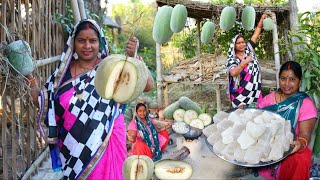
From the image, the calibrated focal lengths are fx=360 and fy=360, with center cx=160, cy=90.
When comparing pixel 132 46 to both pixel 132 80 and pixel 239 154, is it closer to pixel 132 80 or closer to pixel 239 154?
pixel 132 80

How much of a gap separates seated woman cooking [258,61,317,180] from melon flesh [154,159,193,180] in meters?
0.84

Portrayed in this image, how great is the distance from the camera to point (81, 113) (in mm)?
2186

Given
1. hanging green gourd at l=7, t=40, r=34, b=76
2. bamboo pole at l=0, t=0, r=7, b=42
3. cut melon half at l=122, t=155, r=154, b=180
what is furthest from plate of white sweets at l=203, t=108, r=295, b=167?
bamboo pole at l=0, t=0, r=7, b=42

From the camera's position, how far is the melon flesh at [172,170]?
246cm

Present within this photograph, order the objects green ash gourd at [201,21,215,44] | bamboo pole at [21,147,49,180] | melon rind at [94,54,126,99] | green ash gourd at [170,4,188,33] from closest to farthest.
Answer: melon rind at [94,54,126,99]
bamboo pole at [21,147,49,180]
green ash gourd at [170,4,188,33]
green ash gourd at [201,21,215,44]

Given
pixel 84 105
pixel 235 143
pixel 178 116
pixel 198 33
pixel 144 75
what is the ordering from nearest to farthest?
1. pixel 144 75
2. pixel 84 105
3. pixel 235 143
4. pixel 178 116
5. pixel 198 33

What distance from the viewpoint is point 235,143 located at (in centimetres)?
301

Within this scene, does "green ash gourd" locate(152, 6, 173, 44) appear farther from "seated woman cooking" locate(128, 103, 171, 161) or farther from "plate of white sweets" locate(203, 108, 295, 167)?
"plate of white sweets" locate(203, 108, 295, 167)

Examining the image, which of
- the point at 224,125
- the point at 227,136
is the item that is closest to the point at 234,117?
the point at 224,125

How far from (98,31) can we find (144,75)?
609 mm

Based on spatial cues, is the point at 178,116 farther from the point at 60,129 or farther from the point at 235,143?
the point at 60,129

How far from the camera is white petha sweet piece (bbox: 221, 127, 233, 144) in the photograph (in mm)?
3027

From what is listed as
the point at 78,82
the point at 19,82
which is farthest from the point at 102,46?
the point at 19,82

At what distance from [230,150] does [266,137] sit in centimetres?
31
